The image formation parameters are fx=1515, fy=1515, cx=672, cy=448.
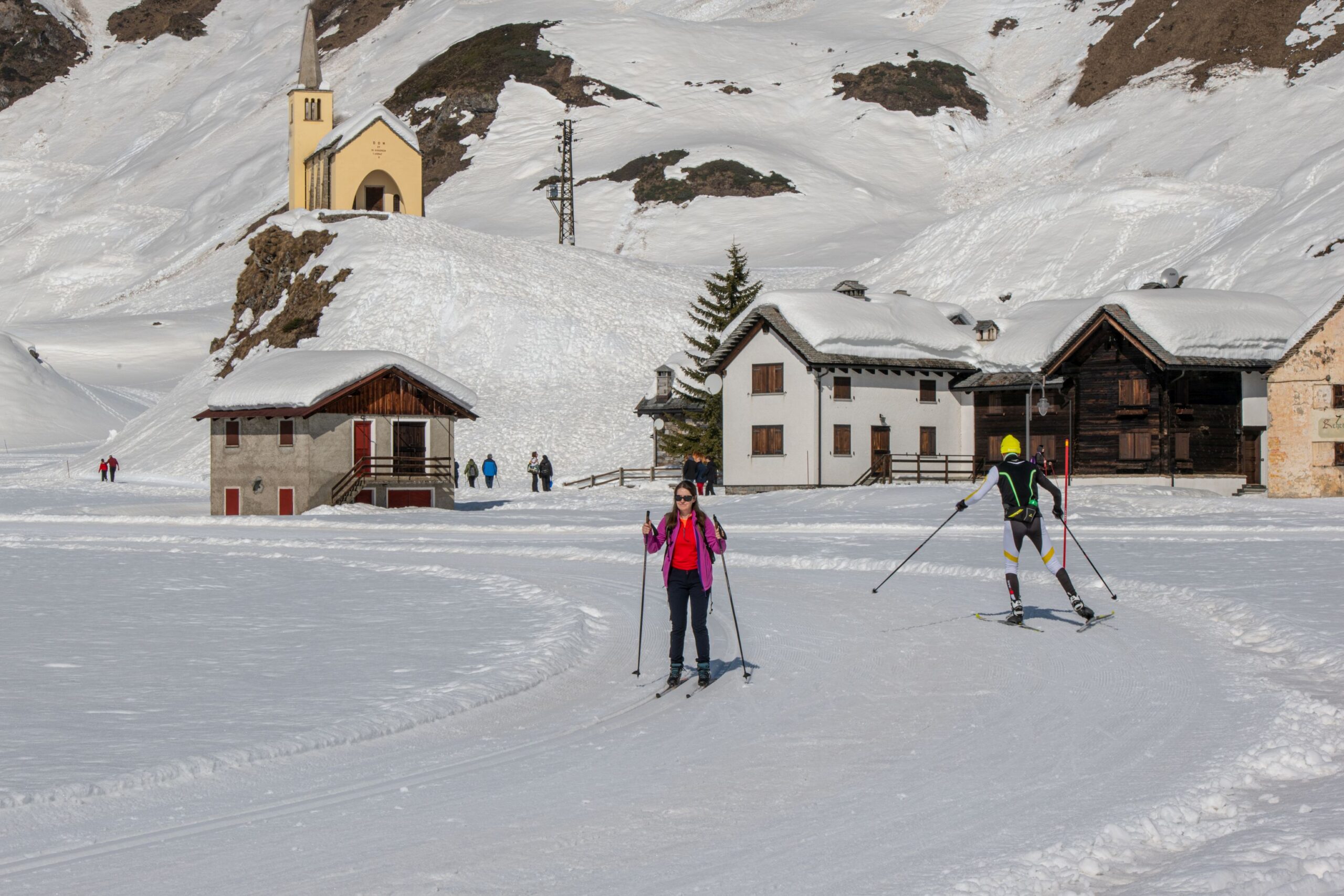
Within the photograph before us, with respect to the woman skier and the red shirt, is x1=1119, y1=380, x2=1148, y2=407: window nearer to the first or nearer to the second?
A: the woman skier

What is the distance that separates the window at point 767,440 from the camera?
5616 centimetres

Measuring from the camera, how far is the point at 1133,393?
52.3 metres

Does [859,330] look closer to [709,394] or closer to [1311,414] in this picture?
[709,394]

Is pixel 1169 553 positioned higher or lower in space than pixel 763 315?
lower

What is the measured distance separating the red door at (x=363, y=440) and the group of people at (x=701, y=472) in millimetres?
9837

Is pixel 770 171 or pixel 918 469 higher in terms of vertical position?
pixel 770 171

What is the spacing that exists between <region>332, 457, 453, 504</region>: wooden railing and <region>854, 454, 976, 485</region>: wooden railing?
15926 millimetres

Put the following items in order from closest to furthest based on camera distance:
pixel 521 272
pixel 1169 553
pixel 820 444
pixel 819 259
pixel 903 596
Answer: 1. pixel 903 596
2. pixel 1169 553
3. pixel 820 444
4. pixel 521 272
5. pixel 819 259

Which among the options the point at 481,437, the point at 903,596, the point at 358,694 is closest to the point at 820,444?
the point at 481,437

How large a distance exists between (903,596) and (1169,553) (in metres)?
8.37

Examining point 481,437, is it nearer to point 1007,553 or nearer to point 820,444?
point 820,444

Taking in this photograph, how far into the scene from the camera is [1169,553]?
86.3 ft

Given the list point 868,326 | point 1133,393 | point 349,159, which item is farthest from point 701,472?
point 349,159

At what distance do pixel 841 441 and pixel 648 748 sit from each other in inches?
1786
